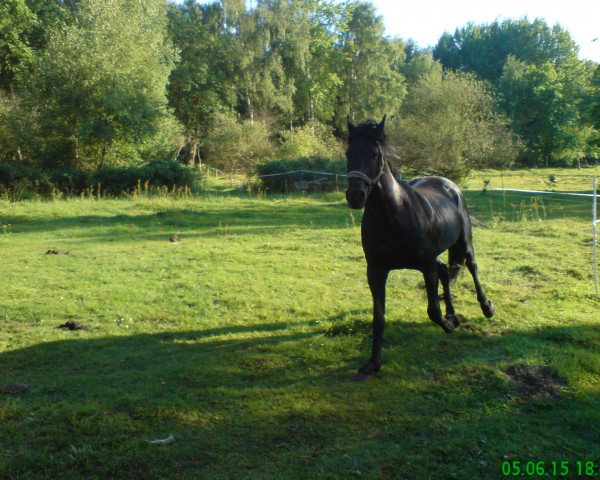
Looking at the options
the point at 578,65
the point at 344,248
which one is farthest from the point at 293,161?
the point at 578,65

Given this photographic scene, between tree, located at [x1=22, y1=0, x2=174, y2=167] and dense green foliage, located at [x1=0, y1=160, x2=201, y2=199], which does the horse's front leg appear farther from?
tree, located at [x1=22, y1=0, x2=174, y2=167]

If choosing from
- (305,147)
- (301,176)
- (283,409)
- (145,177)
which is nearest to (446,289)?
(283,409)

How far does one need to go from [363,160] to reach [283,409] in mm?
2415

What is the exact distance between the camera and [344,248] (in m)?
13.1

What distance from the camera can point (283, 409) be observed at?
4922mm

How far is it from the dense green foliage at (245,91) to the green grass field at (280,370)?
26.6 feet

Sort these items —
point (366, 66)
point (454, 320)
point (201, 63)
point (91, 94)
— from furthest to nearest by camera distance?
point (366, 66), point (201, 63), point (91, 94), point (454, 320)

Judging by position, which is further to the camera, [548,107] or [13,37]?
[548,107]

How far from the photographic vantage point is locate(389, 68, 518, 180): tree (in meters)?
33.4

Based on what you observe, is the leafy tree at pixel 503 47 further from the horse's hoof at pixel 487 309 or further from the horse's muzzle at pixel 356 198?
the horse's muzzle at pixel 356 198

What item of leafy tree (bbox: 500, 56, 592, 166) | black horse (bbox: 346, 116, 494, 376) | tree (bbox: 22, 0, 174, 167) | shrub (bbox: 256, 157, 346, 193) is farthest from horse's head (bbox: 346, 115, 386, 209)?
leafy tree (bbox: 500, 56, 592, 166)

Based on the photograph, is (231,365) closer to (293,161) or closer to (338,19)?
(293,161)

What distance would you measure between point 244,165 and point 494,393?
106 ft

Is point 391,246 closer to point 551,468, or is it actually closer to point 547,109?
point 551,468
